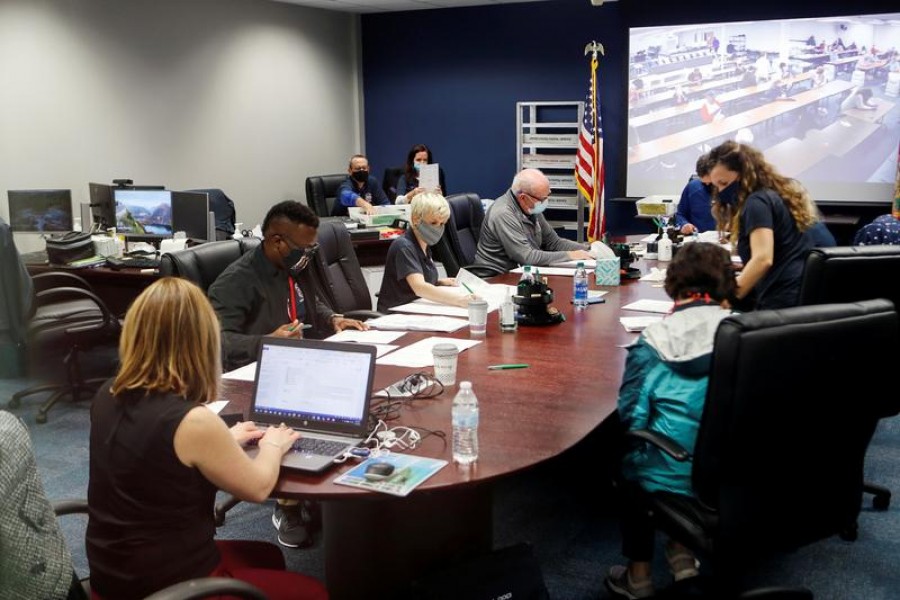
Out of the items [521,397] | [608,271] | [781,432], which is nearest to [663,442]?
[781,432]

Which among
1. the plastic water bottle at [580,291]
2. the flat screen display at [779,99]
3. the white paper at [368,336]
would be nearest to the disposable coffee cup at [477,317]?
the white paper at [368,336]

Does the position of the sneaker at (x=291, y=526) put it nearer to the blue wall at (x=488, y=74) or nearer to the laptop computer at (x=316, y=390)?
the laptop computer at (x=316, y=390)

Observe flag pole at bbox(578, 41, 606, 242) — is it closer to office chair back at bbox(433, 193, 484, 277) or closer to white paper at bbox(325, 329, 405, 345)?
office chair back at bbox(433, 193, 484, 277)

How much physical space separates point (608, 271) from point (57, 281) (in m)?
3.30

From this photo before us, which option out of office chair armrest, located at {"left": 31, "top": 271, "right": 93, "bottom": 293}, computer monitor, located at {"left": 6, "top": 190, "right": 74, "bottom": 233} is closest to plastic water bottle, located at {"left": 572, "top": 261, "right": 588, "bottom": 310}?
office chair armrest, located at {"left": 31, "top": 271, "right": 93, "bottom": 293}

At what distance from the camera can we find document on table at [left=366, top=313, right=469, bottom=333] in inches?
137

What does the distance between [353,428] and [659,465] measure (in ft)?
2.77

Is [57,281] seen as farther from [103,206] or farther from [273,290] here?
[273,290]

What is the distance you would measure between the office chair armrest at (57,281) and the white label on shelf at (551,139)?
5.13 metres

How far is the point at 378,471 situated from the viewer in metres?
1.98

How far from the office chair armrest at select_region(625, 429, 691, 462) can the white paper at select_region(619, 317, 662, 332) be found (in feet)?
3.66

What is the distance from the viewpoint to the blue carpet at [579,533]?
288 cm

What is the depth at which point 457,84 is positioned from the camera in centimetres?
958

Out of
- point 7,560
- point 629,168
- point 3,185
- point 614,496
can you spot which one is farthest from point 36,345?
point 629,168
